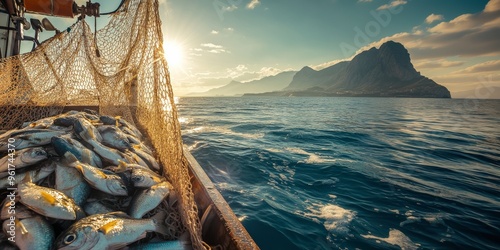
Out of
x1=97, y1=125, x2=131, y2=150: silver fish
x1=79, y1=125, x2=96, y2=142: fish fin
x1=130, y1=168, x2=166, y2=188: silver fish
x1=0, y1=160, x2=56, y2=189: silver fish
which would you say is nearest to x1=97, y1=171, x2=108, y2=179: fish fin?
x1=130, y1=168, x2=166, y2=188: silver fish

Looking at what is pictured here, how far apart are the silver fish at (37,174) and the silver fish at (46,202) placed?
23.6 inches

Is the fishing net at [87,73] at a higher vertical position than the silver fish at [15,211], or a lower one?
higher

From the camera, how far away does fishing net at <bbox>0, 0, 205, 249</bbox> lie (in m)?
6.54

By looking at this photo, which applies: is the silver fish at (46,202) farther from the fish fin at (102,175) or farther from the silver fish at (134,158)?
the silver fish at (134,158)

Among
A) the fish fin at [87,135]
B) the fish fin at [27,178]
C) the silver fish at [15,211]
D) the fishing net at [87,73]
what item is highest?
the fishing net at [87,73]

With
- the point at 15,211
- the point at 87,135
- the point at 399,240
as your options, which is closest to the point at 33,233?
the point at 15,211

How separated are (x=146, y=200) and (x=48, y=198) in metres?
0.98

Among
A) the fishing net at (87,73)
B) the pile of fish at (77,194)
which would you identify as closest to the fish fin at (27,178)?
the pile of fish at (77,194)

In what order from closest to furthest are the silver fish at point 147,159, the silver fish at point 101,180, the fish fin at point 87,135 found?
1. the silver fish at point 101,180
2. the fish fin at point 87,135
3. the silver fish at point 147,159

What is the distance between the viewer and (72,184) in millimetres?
2844

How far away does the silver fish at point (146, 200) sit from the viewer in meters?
2.79

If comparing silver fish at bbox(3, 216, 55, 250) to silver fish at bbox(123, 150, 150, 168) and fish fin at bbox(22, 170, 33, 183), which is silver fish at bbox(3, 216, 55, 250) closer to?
fish fin at bbox(22, 170, 33, 183)

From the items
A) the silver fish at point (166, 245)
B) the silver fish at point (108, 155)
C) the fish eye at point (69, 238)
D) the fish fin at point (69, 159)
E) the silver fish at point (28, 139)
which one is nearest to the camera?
the fish eye at point (69, 238)

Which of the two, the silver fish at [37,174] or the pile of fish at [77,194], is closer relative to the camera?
the pile of fish at [77,194]
